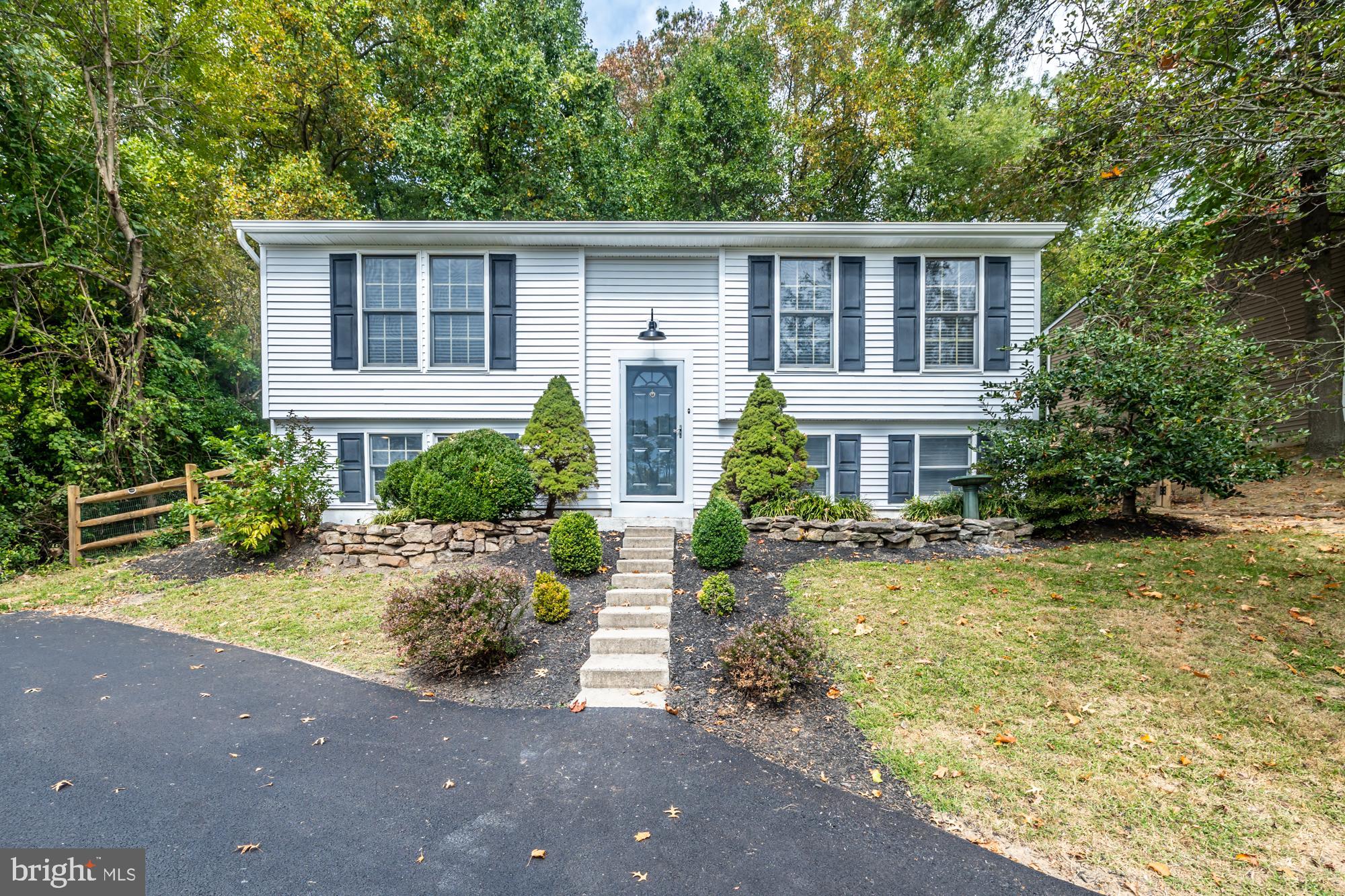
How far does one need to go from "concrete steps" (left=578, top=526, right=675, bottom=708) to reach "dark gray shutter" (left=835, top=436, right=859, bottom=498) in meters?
3.56

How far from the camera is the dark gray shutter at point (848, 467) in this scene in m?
9.03

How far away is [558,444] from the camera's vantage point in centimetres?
818

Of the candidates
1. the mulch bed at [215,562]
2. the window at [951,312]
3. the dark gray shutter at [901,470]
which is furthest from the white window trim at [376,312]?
the window at [951,312]

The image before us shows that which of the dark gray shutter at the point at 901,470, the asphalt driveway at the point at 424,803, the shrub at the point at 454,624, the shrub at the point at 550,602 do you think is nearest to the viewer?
the asphalt driveway at the point at 424,803

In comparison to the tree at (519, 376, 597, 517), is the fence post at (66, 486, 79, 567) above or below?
below

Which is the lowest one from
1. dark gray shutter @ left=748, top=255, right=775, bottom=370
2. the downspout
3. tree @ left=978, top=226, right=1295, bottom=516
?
tree @ left=978, top=226, right=1295, bottom=516

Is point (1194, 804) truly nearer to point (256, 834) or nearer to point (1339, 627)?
point (1339, 627)

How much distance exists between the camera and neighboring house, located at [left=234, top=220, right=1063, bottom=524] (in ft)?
29.0

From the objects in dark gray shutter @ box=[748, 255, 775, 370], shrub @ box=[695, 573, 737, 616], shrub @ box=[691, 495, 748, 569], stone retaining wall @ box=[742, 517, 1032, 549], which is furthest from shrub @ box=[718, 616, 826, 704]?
dark gray shutter @ box=[748, 255, 775, 370]

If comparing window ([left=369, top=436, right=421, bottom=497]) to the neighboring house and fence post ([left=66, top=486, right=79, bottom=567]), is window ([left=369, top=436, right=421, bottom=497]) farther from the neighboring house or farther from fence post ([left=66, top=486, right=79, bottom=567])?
fence post ([left=66, top=486, right=79, bottom=567])

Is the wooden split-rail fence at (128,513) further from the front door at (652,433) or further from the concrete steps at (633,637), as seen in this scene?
the concrete steps at (633,637)

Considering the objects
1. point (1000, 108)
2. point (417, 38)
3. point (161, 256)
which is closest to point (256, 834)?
point (161, 256)

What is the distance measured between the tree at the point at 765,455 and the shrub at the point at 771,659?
3.93 meters

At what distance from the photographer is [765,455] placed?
8.24 m
